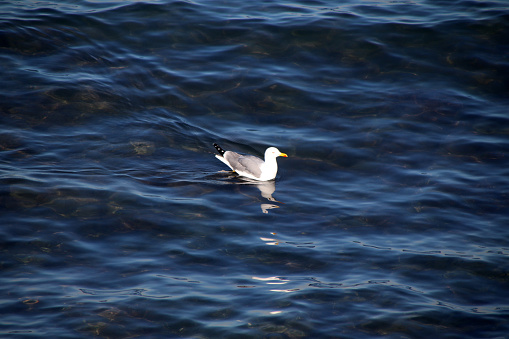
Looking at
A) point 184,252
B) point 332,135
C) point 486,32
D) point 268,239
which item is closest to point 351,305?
point 268,239

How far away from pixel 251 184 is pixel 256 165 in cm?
45

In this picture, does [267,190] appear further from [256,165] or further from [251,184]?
[256,165]

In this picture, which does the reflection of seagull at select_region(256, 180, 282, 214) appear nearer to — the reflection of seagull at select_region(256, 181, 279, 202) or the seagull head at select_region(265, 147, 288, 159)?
the reflection of seagull at select_region(256, 181, 279, 202)

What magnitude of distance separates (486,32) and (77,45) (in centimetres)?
1206

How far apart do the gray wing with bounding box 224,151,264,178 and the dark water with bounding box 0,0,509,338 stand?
317 mm

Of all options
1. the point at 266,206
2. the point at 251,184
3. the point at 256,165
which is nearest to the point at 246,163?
the point at 256,165

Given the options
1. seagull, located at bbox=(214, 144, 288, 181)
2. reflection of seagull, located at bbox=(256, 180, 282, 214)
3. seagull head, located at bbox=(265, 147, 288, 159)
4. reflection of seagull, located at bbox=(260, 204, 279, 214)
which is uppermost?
seagull head, located at bbox=(265, 147, 288, 159)

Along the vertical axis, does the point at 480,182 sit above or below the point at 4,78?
below

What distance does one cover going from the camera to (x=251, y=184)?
11.7 meters

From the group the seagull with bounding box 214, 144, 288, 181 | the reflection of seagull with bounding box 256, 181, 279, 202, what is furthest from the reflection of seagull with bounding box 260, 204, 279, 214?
the seagull with bounding box 214, 144, 288, 181

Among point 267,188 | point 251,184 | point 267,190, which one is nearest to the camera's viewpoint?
point 267,190

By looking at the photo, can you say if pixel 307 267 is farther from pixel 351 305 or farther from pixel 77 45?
pixel 77 45

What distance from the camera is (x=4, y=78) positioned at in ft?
45.0

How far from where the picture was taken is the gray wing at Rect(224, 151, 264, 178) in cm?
1152
